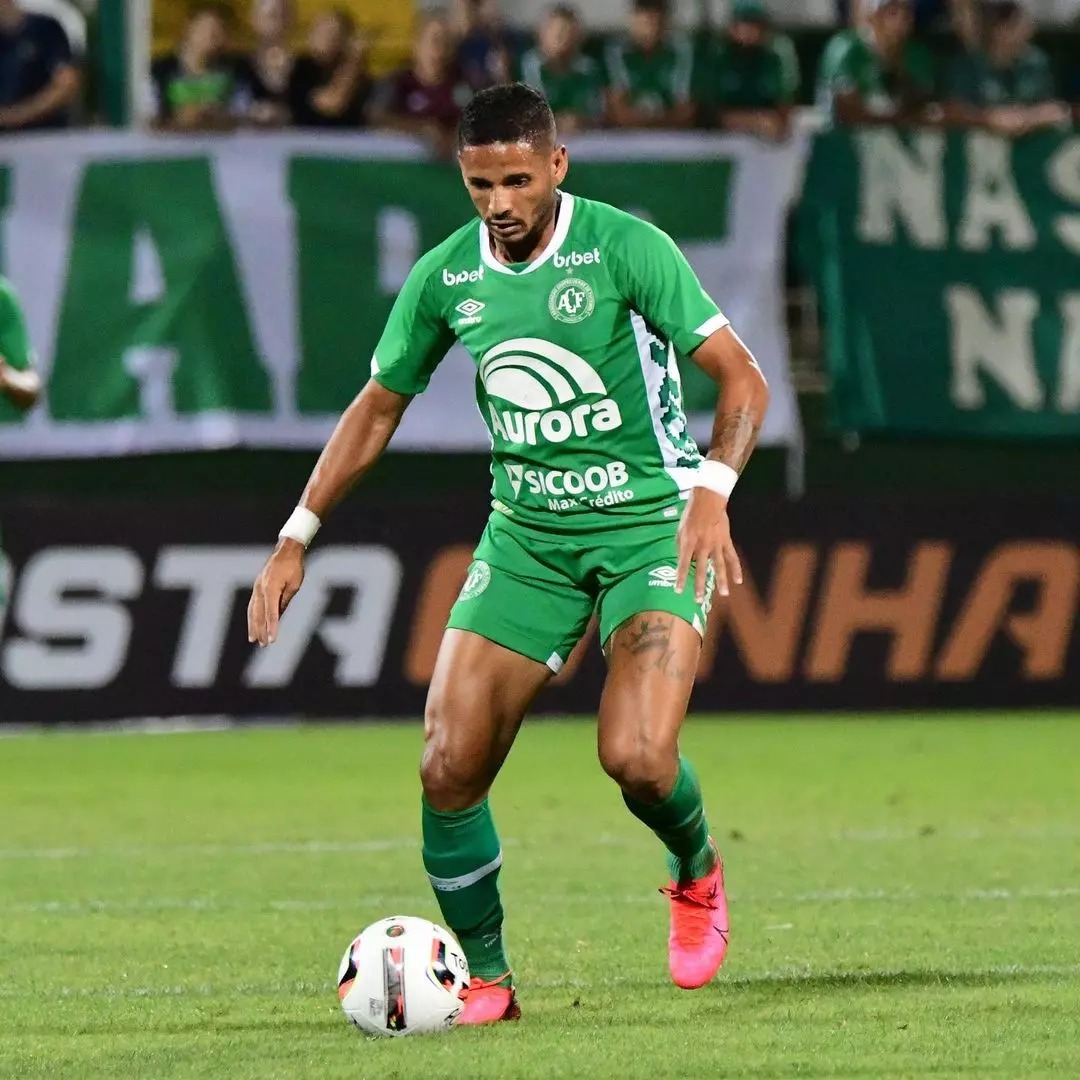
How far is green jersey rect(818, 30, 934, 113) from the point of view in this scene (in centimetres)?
1448

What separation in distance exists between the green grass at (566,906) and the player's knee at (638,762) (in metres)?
0.54

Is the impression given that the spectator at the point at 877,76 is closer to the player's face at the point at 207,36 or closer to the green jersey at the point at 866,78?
the green jersey at the point at 866,78

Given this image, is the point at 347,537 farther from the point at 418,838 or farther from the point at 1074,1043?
the point at 1074,1043

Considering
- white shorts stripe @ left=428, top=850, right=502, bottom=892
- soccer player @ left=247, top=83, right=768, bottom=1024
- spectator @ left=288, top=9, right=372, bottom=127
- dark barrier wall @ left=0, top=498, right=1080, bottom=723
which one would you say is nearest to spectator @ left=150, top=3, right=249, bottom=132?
spectator @ left=288, top=9, right=372, bottom=127

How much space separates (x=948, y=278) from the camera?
46.8 ft

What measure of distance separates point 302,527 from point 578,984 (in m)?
1.35

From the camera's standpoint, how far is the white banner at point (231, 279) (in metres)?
13.6

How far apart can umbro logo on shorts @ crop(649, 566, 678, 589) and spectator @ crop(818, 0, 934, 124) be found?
28.7 feet

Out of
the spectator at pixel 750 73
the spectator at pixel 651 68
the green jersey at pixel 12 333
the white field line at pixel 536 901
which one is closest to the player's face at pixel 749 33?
the spectator at pixel 750 73

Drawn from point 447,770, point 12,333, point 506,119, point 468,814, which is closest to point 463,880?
point 468,814

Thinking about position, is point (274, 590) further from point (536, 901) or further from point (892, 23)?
point (892, 23)

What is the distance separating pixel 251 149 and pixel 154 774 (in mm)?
3866

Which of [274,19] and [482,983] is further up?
[274,19]

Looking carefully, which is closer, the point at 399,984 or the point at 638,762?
the point at 399,984
